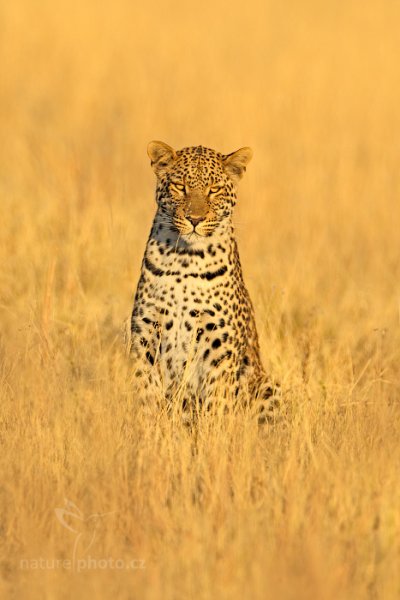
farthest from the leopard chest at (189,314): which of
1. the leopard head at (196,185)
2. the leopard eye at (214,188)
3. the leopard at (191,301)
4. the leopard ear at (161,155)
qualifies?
the leopard ear at (161,155)

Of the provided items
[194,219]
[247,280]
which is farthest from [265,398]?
[247,280]

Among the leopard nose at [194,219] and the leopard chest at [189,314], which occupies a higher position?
the leopard nose at [194,219]

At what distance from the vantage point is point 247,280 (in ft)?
25.7

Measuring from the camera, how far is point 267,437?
219 inches

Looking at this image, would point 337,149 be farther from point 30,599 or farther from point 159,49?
point 30,599

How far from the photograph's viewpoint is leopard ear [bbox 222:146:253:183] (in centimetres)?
622

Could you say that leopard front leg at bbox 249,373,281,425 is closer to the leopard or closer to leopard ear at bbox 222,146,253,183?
the leopard

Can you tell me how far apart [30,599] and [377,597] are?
1068mm

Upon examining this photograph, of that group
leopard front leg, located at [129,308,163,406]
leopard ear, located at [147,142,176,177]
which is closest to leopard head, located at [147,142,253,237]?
leopard ear, located at [147,142,176,177]

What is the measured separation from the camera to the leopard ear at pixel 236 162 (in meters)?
6.22

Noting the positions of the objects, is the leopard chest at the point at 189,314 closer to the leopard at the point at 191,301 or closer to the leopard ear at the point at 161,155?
the leopard at the point at 191,301

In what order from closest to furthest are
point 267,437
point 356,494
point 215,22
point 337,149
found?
point 356,494
point 267,437
point 337,149
point 215,22

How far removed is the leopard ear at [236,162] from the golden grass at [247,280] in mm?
1062

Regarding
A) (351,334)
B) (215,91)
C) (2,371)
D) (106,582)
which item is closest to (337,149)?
(215,91)
